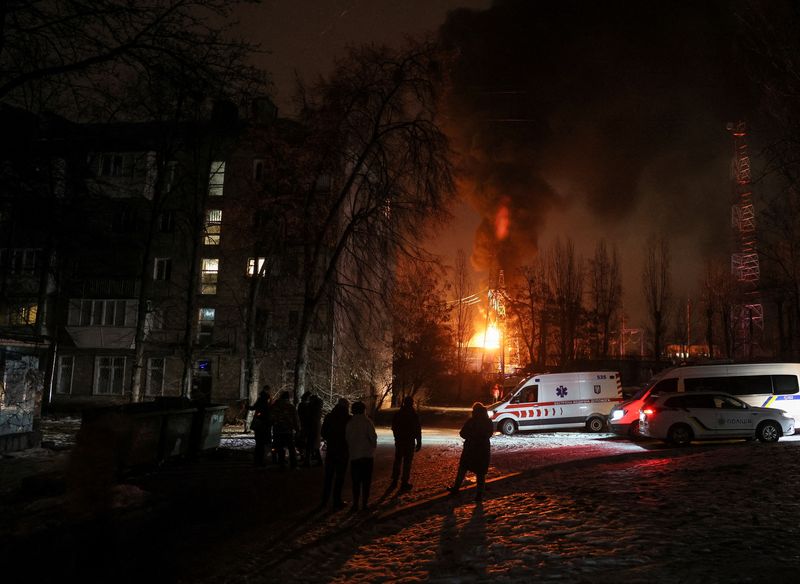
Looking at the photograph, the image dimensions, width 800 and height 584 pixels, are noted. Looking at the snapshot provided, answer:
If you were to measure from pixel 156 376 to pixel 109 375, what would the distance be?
10.2ft

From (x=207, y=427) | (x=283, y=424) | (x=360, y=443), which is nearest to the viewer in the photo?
(x=360, y=443)

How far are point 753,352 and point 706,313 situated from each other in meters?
6.66

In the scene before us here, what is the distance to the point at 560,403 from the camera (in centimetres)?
2434

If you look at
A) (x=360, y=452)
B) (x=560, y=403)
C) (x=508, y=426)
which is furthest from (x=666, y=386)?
(x=360, y=452)

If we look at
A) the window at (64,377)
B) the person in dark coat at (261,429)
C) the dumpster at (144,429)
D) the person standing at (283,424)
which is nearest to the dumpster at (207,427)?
the dumpster at (144,429)

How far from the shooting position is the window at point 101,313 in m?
38.9

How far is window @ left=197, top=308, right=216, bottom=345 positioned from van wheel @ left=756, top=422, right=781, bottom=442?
31139 millimetres

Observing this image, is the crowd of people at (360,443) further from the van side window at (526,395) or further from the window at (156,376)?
the window at (156,376)

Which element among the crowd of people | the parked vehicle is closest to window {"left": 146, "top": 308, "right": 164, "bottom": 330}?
the crowd of people

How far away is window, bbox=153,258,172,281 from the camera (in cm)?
3981

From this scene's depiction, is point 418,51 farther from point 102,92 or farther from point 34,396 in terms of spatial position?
point 34,396

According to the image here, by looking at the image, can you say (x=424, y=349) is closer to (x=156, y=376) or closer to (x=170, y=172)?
(x=156, y=376)

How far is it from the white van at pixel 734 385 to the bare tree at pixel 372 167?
29.8 ft

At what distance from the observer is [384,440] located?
73.8 ft
